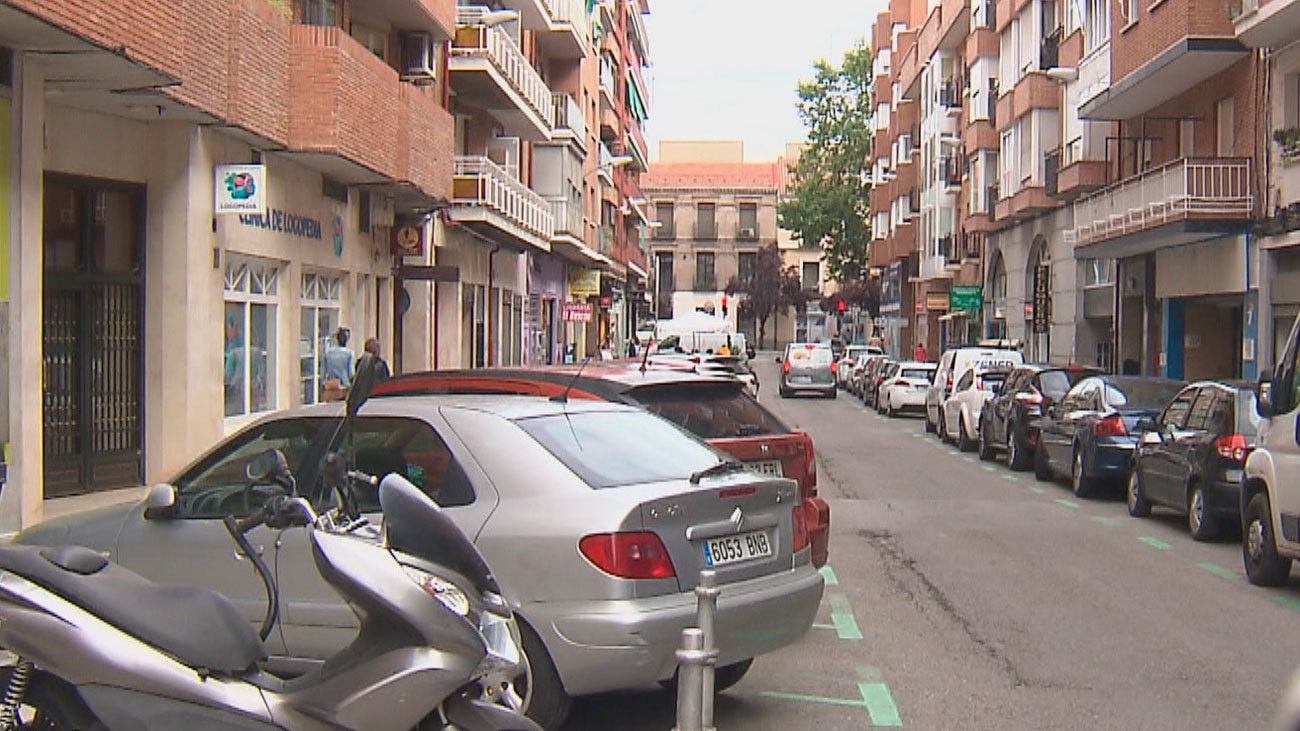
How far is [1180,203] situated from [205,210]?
1615 cm

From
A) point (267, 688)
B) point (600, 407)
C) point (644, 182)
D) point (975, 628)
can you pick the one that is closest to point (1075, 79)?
point (975, 628)

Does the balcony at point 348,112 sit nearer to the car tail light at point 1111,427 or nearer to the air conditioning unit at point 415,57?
the air conditioning unit at point 415,57

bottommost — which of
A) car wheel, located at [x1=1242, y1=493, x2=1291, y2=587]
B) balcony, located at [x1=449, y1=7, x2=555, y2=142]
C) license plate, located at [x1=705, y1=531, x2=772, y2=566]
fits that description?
car wheel, located at [x1=1242, y1=493, x2=1291, y2=587]

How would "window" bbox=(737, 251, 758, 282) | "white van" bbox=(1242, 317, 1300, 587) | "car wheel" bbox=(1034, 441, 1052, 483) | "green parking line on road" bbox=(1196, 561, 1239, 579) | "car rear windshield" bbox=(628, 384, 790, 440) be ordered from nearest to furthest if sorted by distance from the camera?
1. "car rear windshield" bbox=(628, 384, 790, 440)
2. "white van" bbox=(1242, 317, 1300, 587)
3. "green parking line on road" bbox=(1196, 561, 1239, 579)
4. "car wheel" bbox=(1034, 441, 1052, 483)
5. "window" bbox=(737, 251, 758, 282)

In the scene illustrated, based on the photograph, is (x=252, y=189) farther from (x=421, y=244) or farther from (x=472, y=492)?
(x=472, y=492)

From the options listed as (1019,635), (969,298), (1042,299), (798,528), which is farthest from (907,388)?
(798,528)

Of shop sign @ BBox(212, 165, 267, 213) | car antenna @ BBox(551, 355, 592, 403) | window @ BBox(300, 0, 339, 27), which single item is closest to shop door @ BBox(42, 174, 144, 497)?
shop sign @ BBox(212, 165, 267, 213)

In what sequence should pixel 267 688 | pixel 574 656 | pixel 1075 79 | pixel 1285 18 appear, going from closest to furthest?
pixel 267 688 < pixel 574 656 < pixel 1285 18 < pixel 1075 79

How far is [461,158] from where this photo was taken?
28.8 meters

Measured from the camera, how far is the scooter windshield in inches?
159

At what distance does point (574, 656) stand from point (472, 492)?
864 mm

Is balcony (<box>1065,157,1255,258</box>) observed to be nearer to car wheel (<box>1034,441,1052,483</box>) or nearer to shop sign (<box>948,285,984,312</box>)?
car wheel (<box>1034,441,1052,483</box>)

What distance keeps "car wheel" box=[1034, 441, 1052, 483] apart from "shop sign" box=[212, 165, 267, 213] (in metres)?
10.8

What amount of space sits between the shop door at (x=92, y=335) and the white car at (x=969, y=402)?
1354cm
